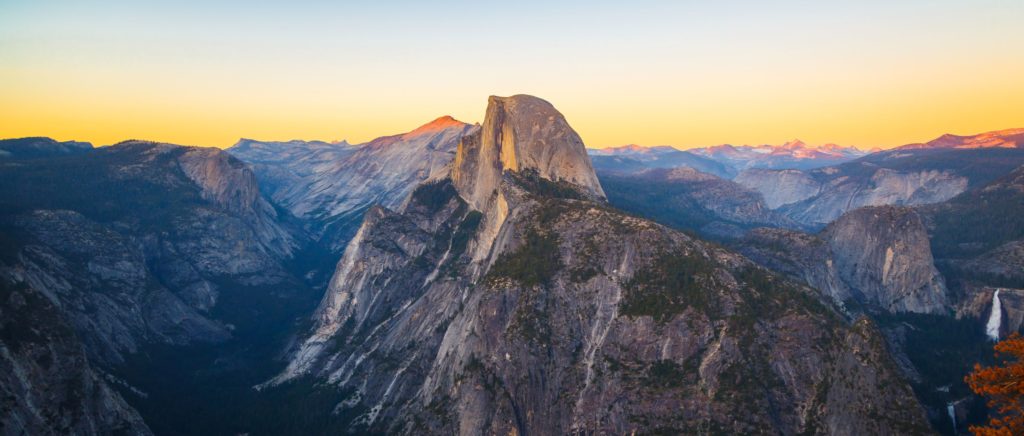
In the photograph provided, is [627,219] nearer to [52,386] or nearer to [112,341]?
[52,386]

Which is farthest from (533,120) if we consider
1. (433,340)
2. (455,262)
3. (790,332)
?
(790,332)

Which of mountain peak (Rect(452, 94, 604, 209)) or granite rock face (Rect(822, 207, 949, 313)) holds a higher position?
mountain peak (Rect(452, 94, 604, 209))

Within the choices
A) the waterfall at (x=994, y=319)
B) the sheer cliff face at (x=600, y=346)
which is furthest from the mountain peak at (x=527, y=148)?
the waterfall at (x=994, y=319)

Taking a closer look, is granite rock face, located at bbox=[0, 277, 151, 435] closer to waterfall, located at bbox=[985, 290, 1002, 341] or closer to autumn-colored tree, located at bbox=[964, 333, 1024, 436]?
autumn-colored tree, located at bbox=[964, 333, 1024, 436]

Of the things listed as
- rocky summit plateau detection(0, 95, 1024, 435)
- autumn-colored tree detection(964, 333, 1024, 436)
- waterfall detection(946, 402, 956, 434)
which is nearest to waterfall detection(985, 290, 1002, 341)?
rocky summit plateau detection(0, 95, 1024, 435)

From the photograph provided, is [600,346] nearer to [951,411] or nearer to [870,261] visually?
[951,411]
